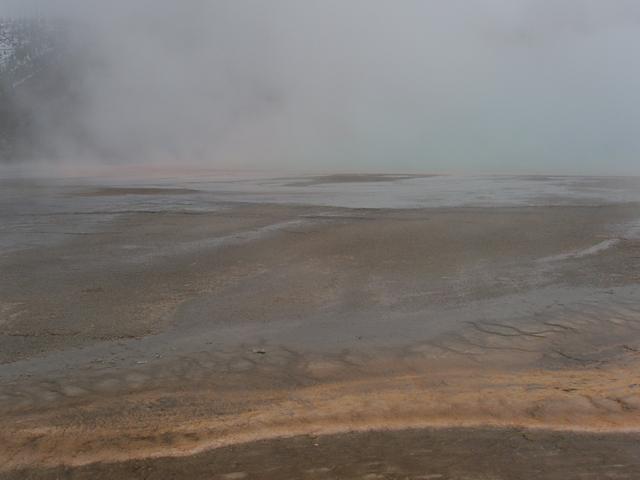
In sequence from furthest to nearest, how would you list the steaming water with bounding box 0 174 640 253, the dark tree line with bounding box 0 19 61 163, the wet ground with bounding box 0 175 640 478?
the dark tree line with bounding box 0 19 61 163
the steaming water with bounding box 0 174 640 253
the wet ground with bounding box 0 175 640 478

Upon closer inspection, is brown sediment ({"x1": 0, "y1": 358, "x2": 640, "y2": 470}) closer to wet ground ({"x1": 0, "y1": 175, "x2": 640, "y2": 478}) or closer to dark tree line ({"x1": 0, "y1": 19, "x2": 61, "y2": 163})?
wet ground ({"x1": 0, "y1": 175, "x2": 640, "y2": 478})

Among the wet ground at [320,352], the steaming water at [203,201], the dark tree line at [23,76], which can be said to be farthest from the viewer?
the dark tree line at [23,76]

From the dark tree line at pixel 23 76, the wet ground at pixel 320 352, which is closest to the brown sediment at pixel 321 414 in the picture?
the wet ground at pixel 320 352

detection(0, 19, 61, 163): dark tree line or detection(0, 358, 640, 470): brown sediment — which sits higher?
detection(0, 19, 61, 163): dark tree line

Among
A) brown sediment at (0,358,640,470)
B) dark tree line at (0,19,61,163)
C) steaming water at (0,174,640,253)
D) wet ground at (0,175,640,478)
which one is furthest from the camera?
dark tree line at (0,19,61,163)

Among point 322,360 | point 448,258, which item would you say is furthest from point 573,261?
point 322,360

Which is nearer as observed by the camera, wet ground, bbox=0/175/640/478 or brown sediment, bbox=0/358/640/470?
wet ground, bbox=0/175/640/478

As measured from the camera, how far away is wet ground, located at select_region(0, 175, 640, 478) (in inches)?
140

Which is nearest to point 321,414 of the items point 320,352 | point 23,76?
point 320,352

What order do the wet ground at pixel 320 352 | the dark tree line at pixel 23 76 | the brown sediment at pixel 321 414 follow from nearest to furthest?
1. the wet ground at pixel 320 352
2. the brown sediment at pixel 321 414
3. the dark tree line at pixel 23 76

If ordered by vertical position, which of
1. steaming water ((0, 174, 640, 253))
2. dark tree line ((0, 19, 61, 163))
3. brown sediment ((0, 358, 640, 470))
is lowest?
brown sediment ((0, 358, 640, 470))

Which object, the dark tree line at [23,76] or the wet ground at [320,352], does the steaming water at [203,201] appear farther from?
the dark tree line at [23,76]

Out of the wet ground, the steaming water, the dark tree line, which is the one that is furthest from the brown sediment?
the dark tree line

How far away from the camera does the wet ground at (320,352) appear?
3.56 m
